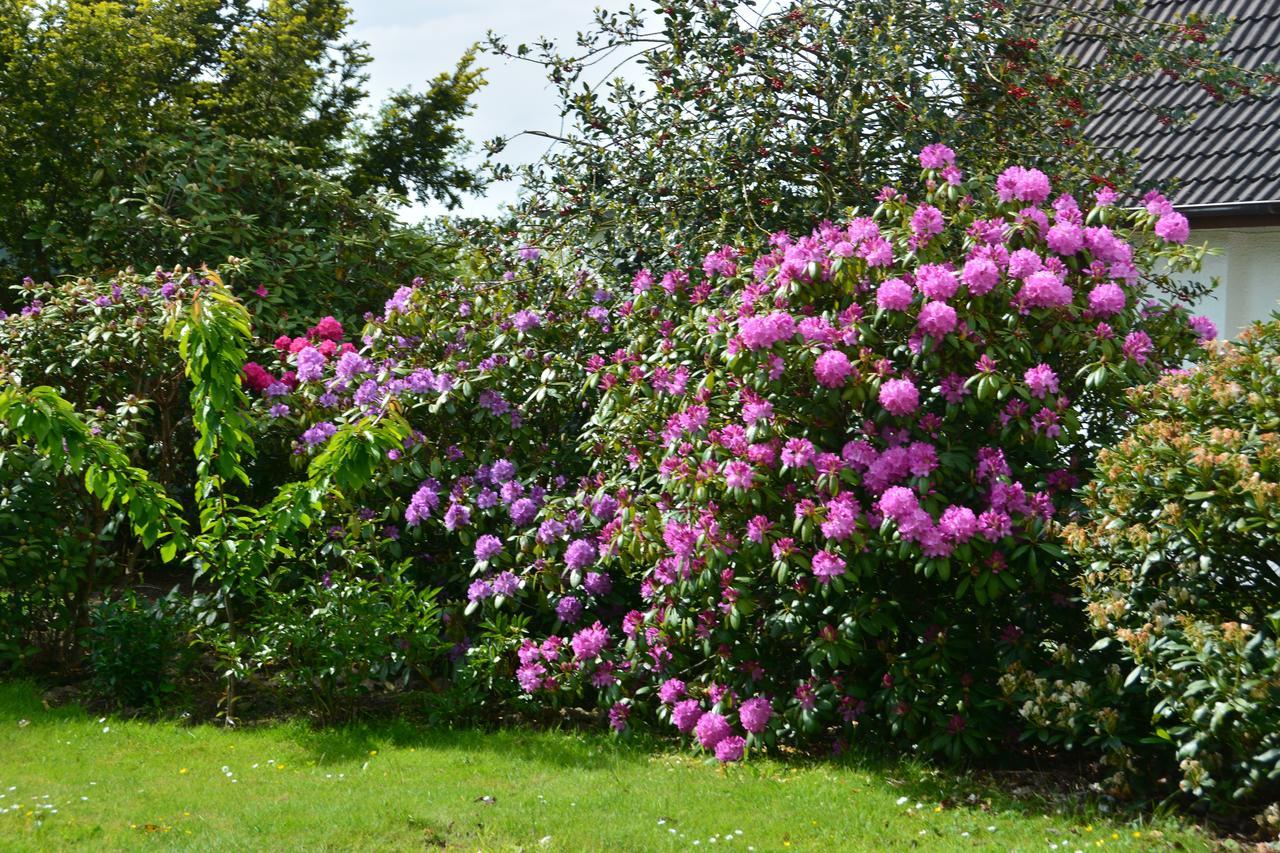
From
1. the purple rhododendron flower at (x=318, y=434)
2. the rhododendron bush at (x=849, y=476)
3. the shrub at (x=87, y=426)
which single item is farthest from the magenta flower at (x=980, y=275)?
the shrub at (x=87, y=426)

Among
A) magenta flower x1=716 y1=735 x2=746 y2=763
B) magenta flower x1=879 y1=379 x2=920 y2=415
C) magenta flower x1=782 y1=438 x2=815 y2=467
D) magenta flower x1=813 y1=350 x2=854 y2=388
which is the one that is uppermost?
magenta flower x1=813 y1=350 x2=854 y2=388

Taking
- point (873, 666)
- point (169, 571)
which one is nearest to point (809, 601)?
point (873, 666)

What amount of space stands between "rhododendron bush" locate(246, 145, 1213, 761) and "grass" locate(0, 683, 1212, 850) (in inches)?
15.2

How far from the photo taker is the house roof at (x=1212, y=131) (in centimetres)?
1012

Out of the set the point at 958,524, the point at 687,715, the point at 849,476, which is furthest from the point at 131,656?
the point at 958,524

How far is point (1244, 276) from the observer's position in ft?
33.5

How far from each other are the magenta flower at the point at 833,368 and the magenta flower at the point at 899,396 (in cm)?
18

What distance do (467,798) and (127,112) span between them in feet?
26.9

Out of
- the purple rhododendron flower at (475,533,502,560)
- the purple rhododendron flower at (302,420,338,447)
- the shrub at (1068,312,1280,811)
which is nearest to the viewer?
the shrub at (1068,312,1280,811)

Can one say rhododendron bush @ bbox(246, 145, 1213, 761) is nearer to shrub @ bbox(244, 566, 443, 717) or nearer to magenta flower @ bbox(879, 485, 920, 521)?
magenta flower @ bbox(879, 485, 920, 521)

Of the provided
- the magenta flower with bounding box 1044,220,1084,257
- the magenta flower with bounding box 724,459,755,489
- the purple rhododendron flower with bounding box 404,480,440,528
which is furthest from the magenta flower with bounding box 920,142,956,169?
the purple rhododendron flower with bounding box 404,480,440,528

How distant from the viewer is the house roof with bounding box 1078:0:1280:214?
10125 millimetres

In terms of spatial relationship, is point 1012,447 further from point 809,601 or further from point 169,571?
point 169,571

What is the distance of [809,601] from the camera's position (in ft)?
19.8
